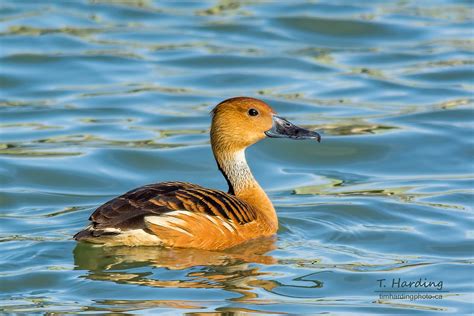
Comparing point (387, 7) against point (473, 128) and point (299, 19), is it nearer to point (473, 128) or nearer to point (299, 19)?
point (299, 19)

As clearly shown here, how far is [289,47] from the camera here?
1883 cm

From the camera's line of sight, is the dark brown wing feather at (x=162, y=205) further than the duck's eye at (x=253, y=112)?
No

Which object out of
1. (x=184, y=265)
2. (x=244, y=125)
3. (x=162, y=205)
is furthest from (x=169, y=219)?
(x=244, y=125)

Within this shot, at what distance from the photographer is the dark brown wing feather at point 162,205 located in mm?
9672

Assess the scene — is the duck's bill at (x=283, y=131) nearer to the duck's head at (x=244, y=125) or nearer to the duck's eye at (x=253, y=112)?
the duck's head at (x=244, y=125)

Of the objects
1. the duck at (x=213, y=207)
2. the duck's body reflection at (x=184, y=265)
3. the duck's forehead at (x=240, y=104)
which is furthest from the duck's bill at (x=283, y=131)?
the duck's body reflection at (x=184, y=265)

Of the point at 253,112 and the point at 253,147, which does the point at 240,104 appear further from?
the point at 253,147

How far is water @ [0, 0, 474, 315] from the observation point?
9266 mm

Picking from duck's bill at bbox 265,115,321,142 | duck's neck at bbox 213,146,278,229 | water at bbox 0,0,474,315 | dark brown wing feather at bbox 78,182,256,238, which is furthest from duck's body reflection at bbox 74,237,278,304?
duck's bill at bbox 265,115,321,142

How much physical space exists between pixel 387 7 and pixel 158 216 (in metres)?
11.8

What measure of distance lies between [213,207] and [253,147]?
420 centimetres

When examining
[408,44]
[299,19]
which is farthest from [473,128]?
[299,19]

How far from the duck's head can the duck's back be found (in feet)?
2.88

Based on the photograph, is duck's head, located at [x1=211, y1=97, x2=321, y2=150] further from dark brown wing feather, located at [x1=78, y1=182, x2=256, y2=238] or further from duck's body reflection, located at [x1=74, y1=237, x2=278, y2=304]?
duck's body reflection, located at [x1=74, y1=237, x2=278, y2=304]
